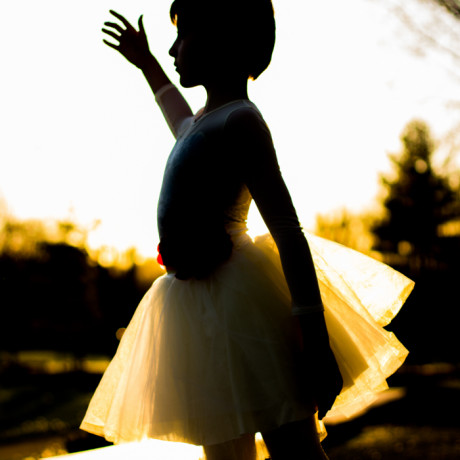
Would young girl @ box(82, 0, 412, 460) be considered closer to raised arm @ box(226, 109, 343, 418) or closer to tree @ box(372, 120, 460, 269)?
raised arm @ box(226, 109, 343, 418)

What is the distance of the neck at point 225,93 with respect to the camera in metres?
1.38

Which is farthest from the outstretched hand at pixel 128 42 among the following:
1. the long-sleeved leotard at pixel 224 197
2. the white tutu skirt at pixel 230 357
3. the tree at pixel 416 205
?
the tree at pixel 416 205

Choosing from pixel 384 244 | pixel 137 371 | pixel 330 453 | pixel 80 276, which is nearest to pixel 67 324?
pixel 80 276

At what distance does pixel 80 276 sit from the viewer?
23203mm

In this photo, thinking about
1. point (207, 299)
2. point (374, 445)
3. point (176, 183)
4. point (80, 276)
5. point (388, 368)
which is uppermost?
point (80, 276)

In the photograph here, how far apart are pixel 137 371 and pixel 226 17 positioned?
92 centimetres

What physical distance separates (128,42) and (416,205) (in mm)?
24214

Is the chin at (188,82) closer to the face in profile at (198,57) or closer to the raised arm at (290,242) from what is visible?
the face in profile at (198,57)

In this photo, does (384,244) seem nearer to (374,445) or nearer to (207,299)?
(374,445)

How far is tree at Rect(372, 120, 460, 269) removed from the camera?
949 inches

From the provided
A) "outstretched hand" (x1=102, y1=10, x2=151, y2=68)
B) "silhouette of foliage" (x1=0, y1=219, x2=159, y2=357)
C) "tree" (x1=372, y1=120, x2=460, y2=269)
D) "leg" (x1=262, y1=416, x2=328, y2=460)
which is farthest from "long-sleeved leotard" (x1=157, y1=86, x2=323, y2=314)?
"tree" (x1=372, y1=120, x2=460, y2=269)

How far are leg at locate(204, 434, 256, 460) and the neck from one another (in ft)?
2.82

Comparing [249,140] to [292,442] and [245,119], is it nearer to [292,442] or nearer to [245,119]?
[245,119]

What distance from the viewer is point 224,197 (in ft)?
4.15
